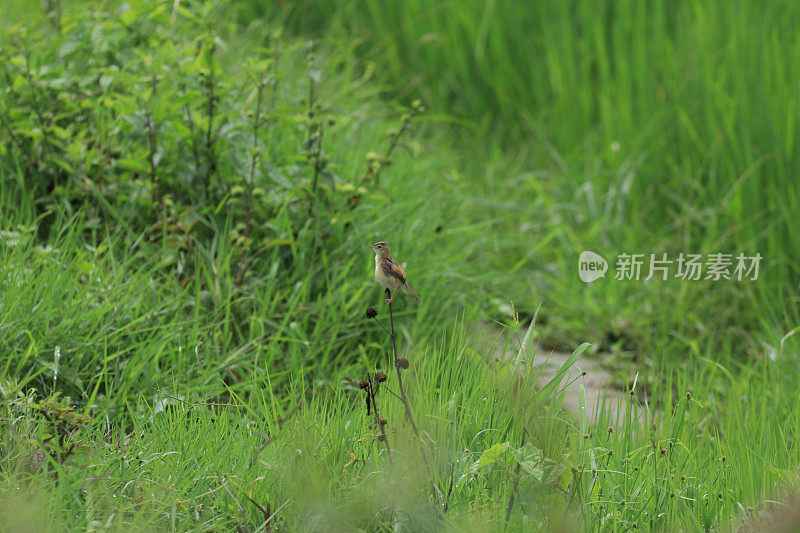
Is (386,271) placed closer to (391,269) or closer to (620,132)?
(391,269)

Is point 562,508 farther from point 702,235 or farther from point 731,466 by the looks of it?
point 702,235

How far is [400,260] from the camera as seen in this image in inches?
118

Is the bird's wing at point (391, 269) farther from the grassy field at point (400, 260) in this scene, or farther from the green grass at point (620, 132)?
the green grass at point (620, 132)

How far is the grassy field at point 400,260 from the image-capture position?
193 centimetres

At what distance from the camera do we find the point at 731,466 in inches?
86.0

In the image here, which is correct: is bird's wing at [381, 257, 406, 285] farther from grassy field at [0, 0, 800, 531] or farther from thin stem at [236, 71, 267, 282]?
thin stem at [236, 71, 267, 282]

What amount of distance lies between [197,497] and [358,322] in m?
1.12

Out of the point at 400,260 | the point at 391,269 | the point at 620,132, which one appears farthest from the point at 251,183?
the point at 620,132

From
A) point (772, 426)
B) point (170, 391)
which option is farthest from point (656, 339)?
point (170, 391)

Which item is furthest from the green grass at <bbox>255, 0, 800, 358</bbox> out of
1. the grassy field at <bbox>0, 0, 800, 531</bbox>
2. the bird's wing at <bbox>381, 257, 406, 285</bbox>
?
the bird's wing at <bbox>381, 257, 406, 285</bbox>

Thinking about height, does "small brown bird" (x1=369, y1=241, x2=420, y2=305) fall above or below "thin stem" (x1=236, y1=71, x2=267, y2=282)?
above

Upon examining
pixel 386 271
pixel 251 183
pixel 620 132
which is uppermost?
pixel 386 271

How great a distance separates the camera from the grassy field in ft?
6.33

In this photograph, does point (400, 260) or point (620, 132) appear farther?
point (620, 132)
